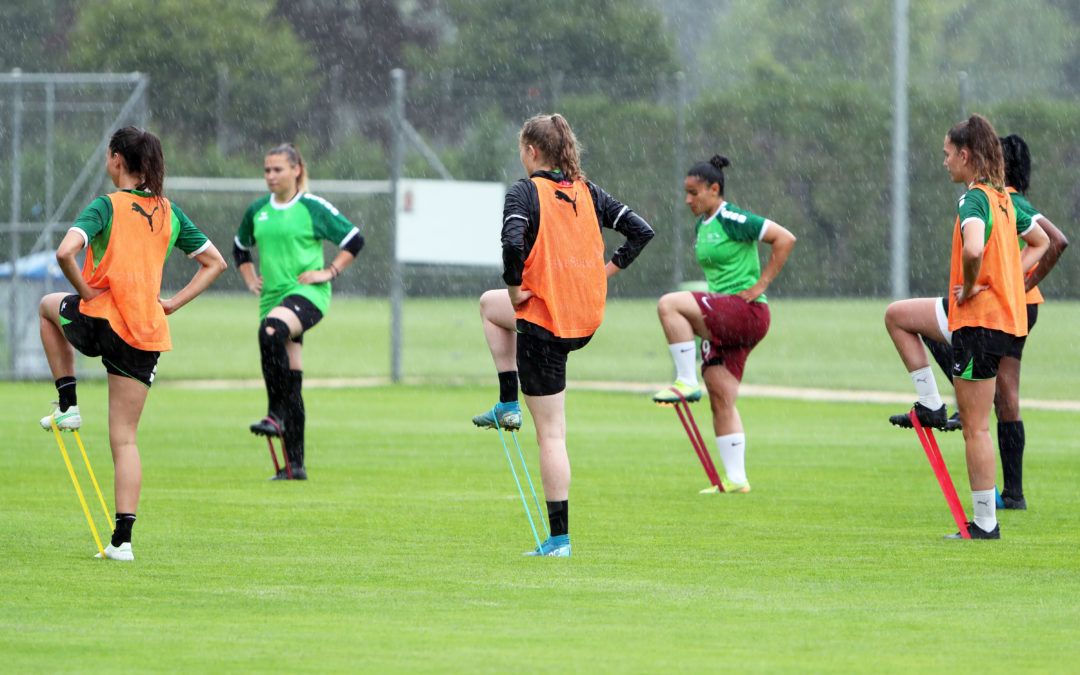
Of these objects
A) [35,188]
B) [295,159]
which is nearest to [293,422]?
[295,159]

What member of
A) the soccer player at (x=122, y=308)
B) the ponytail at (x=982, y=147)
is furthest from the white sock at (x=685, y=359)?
the soccer player at (x=122, y=308)

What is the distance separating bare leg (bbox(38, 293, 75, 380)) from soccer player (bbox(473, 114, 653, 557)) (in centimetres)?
196

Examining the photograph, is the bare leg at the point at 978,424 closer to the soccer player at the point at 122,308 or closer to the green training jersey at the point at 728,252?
the green training jersey at the point at 728,252

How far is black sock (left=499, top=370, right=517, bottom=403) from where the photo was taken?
8.29m

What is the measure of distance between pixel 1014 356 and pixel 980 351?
3.04ft

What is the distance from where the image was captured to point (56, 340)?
7.81 metres

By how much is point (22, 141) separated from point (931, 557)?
63.1 feet

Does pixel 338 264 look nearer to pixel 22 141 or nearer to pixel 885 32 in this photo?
pixel 22 141

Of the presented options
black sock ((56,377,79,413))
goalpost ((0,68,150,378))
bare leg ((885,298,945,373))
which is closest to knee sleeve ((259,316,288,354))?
black sock ((56,377,79,413))

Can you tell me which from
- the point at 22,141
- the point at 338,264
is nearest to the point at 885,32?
the point at 22,141

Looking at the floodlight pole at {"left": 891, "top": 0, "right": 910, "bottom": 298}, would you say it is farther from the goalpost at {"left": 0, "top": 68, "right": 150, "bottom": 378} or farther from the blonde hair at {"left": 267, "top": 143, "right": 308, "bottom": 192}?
the blonde hair at {"left": 267, "top": 143, "right": 308, "bottom": 192}

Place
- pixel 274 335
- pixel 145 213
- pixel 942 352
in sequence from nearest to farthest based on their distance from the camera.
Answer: pixel 145 213
pixel 942 352
pixel 274 335

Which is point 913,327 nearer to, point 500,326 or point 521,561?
point 500,326

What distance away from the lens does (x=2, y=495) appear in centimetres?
1020
